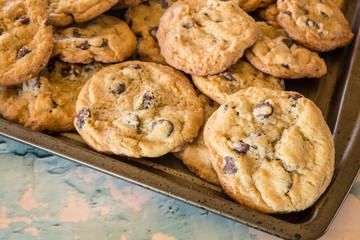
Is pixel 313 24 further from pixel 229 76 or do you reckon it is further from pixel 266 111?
pixel 266 111

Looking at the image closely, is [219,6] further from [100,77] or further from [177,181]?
[177,181]

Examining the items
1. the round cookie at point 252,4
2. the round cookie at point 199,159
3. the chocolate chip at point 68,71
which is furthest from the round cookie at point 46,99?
the round cookie at point 252,4

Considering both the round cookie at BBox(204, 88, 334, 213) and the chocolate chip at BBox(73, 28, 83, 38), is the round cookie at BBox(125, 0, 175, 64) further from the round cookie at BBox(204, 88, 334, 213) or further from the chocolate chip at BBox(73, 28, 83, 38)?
the round cookie at BBox(204, 88, 334, 213)

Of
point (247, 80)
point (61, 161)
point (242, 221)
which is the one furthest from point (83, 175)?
point (247, 80)

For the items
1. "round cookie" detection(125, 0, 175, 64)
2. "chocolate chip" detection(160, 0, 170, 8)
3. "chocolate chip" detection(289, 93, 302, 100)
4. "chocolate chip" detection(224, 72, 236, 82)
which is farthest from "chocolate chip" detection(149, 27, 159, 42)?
"chocolate chip" detection(289, 93, 302, 100)

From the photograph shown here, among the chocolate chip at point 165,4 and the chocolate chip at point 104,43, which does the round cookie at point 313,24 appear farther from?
the chocolate chip at point 104,43

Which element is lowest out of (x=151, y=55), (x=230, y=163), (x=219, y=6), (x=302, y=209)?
(x=302, y=209)
